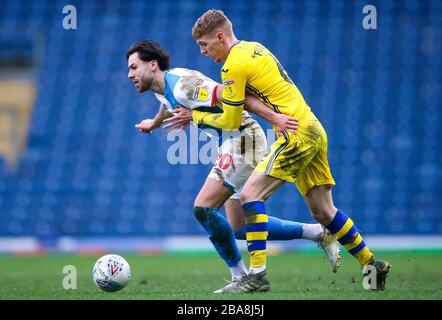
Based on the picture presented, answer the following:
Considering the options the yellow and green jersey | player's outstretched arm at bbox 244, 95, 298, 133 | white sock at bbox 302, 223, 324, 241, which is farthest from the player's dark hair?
white sock at bbox 302, 223, 324, 241

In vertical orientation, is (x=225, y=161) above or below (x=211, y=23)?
below

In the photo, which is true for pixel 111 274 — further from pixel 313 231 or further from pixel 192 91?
pixel 313 231

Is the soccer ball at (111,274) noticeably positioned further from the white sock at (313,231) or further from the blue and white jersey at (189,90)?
the white sock at (313,231)

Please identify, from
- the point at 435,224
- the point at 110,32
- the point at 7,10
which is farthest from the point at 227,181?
the point at 7,10

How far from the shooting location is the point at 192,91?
6484mm

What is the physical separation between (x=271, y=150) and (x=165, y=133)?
9844 mm

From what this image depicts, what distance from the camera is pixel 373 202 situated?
14.6m

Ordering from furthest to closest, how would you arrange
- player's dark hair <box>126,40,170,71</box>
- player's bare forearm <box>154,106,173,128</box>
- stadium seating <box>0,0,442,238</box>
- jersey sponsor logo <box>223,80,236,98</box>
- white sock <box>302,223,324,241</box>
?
1. stadium seating <box>0,0,442,238</box>
2. player's bare forearm <box>154,106,173,128</box>
3. white sock <box>302,223,324,241</box>
4. player's dark hair <box>126,40,170,71</box>
5. jersey sponsor logo <box>223,80,236,98</box>

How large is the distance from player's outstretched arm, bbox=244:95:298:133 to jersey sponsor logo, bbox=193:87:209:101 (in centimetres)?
32

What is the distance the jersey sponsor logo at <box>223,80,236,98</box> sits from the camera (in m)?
6.15

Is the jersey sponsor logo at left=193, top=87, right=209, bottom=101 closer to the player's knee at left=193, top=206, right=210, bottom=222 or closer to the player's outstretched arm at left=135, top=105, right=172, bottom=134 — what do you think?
the player's outstretched arm at left=135, top=105, right=172, bottom=134

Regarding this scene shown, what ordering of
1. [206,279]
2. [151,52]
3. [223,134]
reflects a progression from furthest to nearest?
[206,279]
[151,52]
[223,134]

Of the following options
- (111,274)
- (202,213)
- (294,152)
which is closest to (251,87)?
(294,152)

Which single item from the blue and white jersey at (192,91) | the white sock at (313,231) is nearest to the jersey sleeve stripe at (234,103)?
the blue and white jersey at (192,91)
